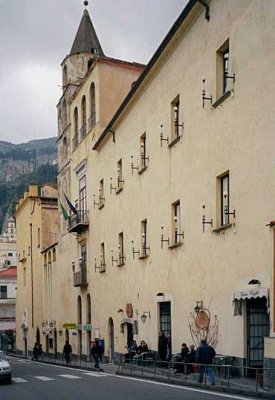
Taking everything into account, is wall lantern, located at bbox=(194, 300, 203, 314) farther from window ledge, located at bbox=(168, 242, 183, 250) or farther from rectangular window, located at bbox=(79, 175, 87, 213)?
rectangular window, located at bbox=(79, 175, 87, 213)

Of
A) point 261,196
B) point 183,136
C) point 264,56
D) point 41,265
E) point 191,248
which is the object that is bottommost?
point 41,265

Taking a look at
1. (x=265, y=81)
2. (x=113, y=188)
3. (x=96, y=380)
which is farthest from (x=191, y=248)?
(x=113, y=188)

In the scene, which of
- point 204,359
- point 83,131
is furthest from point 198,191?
point 83,131

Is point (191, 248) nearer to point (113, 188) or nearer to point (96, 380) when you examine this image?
point (96, 380)

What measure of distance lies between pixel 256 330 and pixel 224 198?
4.61 meters

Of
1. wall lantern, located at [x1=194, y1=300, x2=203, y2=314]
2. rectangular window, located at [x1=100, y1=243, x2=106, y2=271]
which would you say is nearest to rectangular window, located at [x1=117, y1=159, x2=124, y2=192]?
rectangular window, located at [x1=100, y1=243, x2=106, y2=271]

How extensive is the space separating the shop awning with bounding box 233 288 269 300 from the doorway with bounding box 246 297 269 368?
1.00 feet

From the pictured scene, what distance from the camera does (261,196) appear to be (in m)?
19.7

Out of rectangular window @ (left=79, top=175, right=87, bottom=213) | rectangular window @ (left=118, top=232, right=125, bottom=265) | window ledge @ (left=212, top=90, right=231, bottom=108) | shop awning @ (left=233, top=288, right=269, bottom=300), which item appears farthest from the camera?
rectangular window @ (left=79, top=175, right=87, bottom=213)

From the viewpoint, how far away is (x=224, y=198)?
75.0 ft

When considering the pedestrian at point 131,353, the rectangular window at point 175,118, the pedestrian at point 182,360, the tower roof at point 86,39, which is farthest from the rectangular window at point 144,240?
the tower roof at point 86,39

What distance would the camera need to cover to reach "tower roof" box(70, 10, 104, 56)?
2063 inches

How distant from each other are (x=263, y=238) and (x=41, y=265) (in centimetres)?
4789

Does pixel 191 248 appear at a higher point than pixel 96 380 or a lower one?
higher
